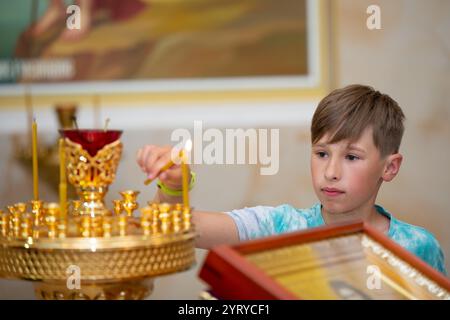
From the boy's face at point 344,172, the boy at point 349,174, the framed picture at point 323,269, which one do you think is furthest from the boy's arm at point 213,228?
the framed picture at point 323,269

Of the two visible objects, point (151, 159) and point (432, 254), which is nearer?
point (151, 159)

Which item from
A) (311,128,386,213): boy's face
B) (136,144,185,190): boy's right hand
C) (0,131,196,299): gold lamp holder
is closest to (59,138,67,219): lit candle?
(0,131,196,299): gold lamp holder

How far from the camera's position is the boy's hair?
A: 166 centimetres

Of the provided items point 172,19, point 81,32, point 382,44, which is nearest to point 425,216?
point 382,44

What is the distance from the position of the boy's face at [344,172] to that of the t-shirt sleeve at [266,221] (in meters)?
0.13

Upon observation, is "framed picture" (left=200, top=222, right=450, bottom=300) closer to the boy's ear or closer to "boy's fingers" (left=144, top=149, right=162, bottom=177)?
"boy's fingers" (left=144, top=149, right=162, bottom=177)

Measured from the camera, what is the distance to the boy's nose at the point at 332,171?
1604 millimetres

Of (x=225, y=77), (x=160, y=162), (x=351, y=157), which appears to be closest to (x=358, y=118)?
(x=351, y=157)

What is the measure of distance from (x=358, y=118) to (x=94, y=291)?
84cm

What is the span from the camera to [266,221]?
6.02 feet

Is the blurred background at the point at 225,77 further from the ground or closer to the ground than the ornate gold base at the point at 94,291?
further from the ground

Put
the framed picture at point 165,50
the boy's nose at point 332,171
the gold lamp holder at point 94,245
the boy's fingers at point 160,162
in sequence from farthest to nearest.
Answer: the framed picture at point 165,50 < the boy's nose at point 332,171 < the boy's fingers at point 160,162 < the gold lamp holder at point 94,245

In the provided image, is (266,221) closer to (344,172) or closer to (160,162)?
(344,172)

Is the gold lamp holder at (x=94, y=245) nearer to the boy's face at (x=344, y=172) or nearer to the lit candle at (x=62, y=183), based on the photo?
the lit candle at (x=62, y=183)
